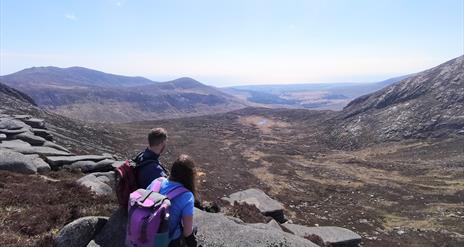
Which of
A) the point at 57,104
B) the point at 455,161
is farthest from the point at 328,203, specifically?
the point at 57,104

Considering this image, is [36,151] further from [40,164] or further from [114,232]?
[114,232]

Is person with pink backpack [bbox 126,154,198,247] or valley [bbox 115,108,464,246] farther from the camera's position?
valley [bbox 115,108,464,246]

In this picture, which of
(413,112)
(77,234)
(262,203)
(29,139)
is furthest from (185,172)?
(413,112)

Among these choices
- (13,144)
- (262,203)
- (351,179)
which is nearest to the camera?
(262,203)

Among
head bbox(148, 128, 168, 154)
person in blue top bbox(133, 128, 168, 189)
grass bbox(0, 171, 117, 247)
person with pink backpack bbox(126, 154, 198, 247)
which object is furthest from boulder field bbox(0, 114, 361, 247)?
person with pink backpack bbox(126, 154, 198, 247)

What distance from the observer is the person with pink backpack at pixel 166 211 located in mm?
6488

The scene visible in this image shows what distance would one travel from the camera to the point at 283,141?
78.3m

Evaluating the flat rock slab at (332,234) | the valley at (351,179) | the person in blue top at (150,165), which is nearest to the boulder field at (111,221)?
the flat rock slab at (332,234)

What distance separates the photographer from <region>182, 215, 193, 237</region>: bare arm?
6863mm

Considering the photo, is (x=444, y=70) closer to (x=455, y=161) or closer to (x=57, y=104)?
(x=455, y=161)

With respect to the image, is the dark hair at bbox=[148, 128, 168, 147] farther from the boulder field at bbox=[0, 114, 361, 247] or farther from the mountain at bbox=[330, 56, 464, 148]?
the mountain at bbox=[330, 56, 464, 148]

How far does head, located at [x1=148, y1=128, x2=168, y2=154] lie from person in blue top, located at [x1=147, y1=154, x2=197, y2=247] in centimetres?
126

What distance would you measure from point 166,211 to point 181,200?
0.37 meters

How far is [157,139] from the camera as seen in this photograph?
26.5 feet
